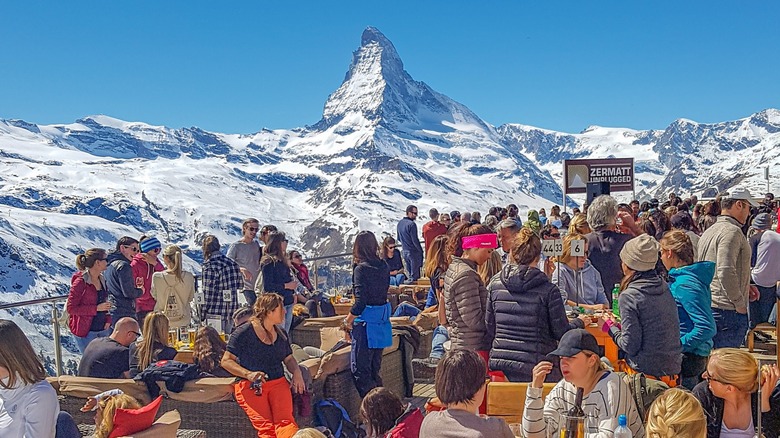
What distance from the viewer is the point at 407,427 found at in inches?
149

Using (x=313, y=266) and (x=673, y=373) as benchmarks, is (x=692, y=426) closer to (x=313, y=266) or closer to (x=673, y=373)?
(x=673, y=373)

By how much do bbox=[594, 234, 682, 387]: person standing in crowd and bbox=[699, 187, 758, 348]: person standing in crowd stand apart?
4.64ft

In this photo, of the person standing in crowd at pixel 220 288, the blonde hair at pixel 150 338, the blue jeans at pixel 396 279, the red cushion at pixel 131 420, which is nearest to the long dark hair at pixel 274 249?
the person standing in crowd at pixel 220 288

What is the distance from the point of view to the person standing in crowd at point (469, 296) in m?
4.63

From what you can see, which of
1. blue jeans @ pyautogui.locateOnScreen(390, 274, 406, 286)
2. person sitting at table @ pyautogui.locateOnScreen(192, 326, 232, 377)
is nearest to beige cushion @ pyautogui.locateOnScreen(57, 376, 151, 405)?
person sitting at table @ pyautogui.locateOnScreen(192, 326, 232, 377)

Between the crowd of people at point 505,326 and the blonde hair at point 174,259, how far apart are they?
0.02 metres

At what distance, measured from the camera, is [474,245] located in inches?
185

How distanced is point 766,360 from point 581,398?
326 centimetres

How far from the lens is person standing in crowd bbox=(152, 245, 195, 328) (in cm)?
683

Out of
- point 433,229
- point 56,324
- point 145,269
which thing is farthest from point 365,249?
point 433,229

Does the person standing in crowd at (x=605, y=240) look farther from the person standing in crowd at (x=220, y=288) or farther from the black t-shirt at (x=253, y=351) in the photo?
the person standing in crowd at (x=220, y=288)

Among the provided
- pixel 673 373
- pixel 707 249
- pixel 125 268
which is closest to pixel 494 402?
pixel 673 373

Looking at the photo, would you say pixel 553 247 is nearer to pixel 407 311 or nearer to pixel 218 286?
pixel 218 286

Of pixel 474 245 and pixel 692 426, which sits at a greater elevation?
pixel 474 245
